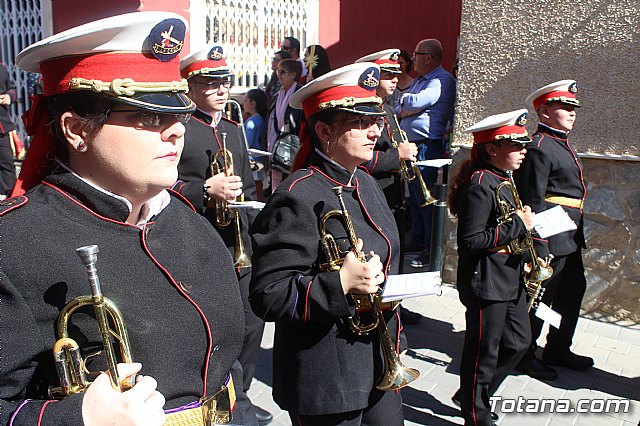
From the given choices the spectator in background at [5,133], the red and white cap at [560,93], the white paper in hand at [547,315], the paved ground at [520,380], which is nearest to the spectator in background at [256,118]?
the spectator in background at [5,133]

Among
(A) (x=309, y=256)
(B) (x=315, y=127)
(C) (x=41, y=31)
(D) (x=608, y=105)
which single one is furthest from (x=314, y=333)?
(C) (x=41, y=31)

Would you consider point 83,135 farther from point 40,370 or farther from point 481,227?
point 481,227

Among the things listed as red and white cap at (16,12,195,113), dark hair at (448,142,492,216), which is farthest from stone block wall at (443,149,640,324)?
red and white cap at (16,12,195,113)

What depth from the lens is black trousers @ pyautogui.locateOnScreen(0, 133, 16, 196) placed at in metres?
7.42

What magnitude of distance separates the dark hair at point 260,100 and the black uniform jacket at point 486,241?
16.8ft

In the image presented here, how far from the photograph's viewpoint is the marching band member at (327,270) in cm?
229

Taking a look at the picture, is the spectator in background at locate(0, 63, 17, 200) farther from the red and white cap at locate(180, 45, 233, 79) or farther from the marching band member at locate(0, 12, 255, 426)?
the marching band member at locate(0, 12, 255, 426)

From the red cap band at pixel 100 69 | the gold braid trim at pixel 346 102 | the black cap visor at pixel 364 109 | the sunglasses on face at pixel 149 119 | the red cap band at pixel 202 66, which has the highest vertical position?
the red cap band at pixel 100 69

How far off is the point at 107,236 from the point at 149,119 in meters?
0.32

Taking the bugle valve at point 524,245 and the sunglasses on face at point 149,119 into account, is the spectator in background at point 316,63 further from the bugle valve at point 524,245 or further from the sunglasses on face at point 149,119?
the sunglasses on face at point 149,119

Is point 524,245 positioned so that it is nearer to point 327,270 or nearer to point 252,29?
point 327,270

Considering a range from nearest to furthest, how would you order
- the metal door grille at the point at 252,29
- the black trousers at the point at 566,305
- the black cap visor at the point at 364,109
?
1. the black cap visor at the point at 364,109
2. the black trousers at the point at 566,305
3. the metal door grille at the point at 252,29

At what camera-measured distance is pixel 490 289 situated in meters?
3.49

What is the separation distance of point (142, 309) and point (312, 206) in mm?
1048
